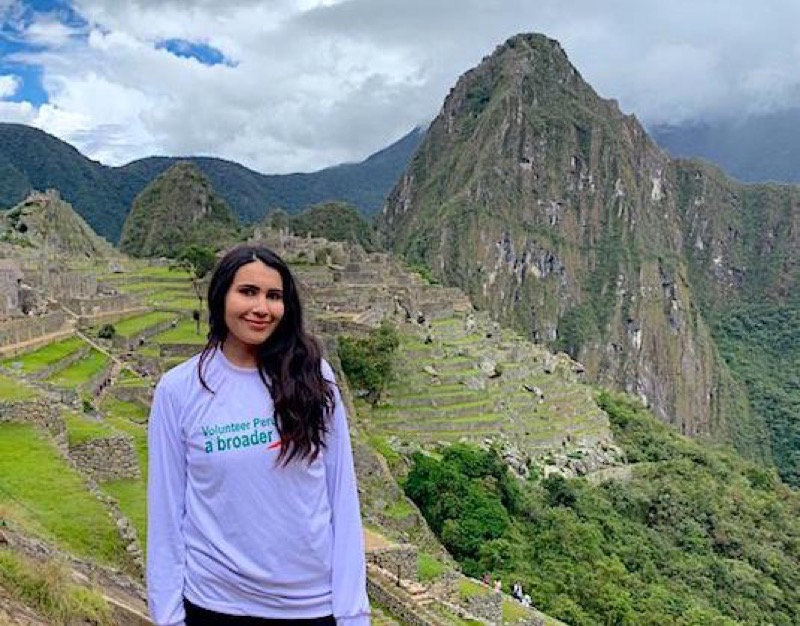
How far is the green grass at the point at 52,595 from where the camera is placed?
14.7 feet

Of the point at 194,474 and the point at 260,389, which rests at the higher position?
the point at 260,389

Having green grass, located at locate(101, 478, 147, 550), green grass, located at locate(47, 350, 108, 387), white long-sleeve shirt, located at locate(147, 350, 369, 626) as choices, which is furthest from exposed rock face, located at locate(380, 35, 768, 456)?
white long-sleeve shirt, located at locate(147, 350, 369, 626)

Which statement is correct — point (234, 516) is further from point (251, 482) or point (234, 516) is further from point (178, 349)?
point (178, 349)

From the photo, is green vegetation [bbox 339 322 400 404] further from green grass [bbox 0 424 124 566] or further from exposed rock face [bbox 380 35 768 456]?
exposed rock face [bbox 380 35 768 456]

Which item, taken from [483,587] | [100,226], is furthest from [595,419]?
[100,226]

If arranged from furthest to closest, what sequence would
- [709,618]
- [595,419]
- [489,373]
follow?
[595,419] < [489,373] < [709,618]

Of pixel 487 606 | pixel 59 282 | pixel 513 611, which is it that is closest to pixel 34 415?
pixel 487 606

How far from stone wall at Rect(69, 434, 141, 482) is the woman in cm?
686

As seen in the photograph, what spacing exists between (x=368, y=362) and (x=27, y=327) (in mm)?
9342

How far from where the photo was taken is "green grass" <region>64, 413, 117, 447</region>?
9875 mm

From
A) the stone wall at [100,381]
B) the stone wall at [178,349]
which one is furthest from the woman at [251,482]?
the stone wall at [178,349]

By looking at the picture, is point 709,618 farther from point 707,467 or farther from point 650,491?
point 707,467

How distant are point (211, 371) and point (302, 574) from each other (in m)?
0.82

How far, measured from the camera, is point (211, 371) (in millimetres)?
3359
